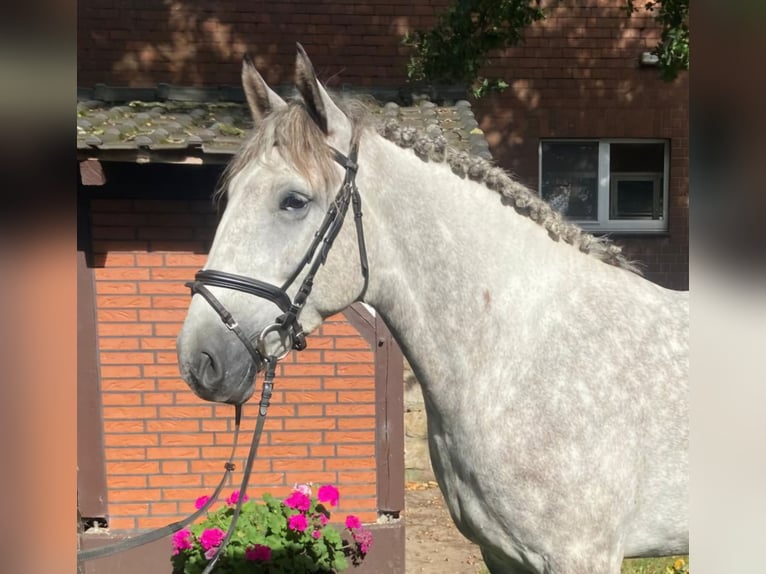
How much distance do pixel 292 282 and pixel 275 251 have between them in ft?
0.37

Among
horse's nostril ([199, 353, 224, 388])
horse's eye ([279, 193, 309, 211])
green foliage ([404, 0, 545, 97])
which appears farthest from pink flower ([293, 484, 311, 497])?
green foliage ([404, 0, 545, 97])

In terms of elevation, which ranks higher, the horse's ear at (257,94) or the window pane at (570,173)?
the window pane at (570,173)

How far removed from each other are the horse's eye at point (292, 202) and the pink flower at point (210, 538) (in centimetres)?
256

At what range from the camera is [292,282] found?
86.1 inches

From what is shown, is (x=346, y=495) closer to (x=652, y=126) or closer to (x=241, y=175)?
(x=241, y=175)

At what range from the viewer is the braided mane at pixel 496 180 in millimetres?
2404

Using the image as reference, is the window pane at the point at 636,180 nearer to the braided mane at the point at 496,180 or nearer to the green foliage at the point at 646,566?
the green foliage at the point at 646,566

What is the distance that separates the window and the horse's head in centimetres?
618

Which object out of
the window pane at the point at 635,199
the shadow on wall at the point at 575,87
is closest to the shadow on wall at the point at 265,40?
the shadow on wall at the point at 575,87

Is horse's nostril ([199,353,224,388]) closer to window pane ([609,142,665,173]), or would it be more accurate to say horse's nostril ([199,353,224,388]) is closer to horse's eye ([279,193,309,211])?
horse's eye ([279,193,309,211])

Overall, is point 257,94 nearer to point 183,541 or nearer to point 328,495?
point 328,495

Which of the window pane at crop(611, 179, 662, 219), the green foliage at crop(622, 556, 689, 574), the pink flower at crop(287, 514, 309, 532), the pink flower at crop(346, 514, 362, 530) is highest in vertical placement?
the window pane at crop(611, 179, 662, 219)

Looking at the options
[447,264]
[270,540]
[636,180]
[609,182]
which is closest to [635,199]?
[636,180]

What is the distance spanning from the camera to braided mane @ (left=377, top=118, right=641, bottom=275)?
2.40 m
